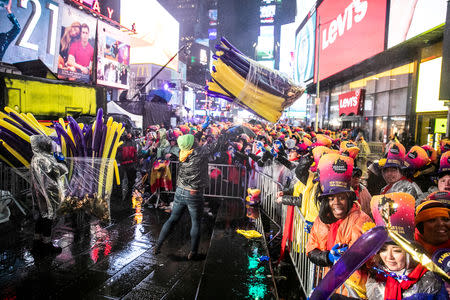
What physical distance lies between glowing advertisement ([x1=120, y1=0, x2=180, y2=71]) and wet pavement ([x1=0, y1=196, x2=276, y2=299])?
36434 mm

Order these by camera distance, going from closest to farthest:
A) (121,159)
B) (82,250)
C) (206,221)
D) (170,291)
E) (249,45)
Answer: (170,291), (82,250), (206,221), (121,159), (249,45)

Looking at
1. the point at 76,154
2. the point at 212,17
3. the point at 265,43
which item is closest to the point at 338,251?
the point at 76,154

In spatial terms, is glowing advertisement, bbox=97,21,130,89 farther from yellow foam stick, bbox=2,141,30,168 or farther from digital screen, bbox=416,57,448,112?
digital screen, bbox=416,57,448,112

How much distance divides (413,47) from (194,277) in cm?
1534

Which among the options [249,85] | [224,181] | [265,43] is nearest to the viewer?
[249,85]

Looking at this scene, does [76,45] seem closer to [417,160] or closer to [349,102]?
[349,102]

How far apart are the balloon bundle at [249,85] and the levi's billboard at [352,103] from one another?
55.2ft

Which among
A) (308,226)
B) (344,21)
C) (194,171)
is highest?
(344,21)

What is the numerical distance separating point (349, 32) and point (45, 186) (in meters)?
20.4

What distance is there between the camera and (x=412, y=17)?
11602mm

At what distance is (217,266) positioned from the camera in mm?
4469

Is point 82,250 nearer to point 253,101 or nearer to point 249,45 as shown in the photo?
point 253,101

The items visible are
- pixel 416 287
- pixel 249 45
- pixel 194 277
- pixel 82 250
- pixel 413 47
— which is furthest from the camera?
pixel 249 45

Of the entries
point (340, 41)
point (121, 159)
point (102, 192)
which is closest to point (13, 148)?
point (102, 192)
